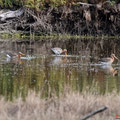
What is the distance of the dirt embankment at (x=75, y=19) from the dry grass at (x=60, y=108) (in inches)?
1055

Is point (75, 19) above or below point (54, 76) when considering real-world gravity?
below

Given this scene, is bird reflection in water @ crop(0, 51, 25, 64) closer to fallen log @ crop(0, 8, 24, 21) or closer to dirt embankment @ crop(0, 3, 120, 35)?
fallen log @ crop(0, 8, 24, 21)

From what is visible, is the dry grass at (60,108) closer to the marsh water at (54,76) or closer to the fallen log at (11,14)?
the marsh water at (54,76)

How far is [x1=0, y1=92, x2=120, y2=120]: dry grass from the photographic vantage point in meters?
7.94

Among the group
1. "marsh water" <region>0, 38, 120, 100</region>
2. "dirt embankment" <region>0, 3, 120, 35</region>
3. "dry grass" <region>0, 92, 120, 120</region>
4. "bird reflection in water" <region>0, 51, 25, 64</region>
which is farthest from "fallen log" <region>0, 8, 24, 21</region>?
"dry grass" <region>0, 92, 120, 120</region>

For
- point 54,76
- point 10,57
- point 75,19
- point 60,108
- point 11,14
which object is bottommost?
point 75,19

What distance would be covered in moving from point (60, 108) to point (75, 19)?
29940mm

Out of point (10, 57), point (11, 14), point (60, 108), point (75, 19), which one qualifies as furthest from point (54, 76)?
point (75, 19)

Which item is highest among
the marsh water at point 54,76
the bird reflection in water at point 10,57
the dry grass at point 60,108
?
the dry grass at point 60,108

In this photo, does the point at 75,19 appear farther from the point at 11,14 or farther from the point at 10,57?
the point at 10,57

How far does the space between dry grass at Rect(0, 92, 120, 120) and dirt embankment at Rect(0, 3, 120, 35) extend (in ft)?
87.9

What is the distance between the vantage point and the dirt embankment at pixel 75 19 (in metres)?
36.1

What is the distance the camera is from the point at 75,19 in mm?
37812

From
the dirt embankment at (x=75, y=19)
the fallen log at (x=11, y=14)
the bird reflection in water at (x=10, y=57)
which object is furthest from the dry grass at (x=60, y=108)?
the dirt embankment at (x=75, y=19)
